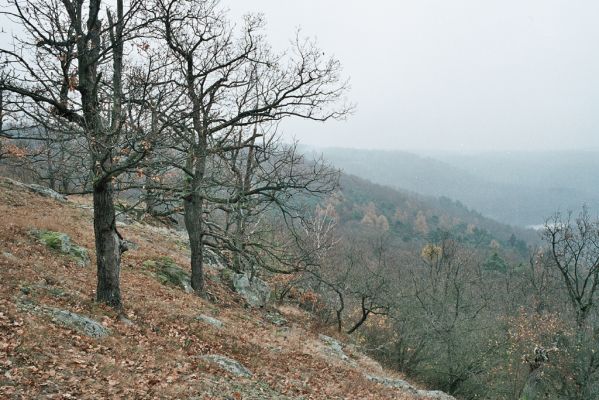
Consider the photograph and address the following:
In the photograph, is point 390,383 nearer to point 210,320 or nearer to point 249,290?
point 210,320

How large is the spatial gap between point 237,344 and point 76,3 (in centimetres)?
937

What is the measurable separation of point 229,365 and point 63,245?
8112mm

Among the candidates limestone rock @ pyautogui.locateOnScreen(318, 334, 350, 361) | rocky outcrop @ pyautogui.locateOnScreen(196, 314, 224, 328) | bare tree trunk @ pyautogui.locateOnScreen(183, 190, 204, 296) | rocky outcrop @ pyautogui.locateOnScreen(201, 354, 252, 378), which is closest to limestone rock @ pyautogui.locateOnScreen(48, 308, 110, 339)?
rocky outcrop @ pyautogui.locateOnScreen(201, 354, 252, 378)

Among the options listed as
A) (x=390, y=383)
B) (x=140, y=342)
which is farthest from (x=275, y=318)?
(x=140, y=342)

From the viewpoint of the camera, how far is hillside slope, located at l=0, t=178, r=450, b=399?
7809mm

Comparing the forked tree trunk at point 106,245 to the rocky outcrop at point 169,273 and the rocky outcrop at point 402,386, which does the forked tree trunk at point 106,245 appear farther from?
the rocky outcrop at point 402,386

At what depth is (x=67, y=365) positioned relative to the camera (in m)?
7.94

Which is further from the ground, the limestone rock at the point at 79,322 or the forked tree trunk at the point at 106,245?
the forked tree trunk at the point at 106,245

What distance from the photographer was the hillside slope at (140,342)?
7809mm

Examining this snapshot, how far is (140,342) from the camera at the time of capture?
400 inches

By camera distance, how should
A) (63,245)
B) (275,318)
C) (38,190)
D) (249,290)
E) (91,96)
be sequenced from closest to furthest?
(91,96) < (63,245) < (275,318) < (249,290) < (38,190)

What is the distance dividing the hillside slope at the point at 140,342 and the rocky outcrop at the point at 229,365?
3.6 inches

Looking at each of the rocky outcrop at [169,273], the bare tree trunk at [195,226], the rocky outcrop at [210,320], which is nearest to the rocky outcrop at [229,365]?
the rocky outcrop at [210,320]

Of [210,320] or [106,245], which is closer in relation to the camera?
[106,245]
